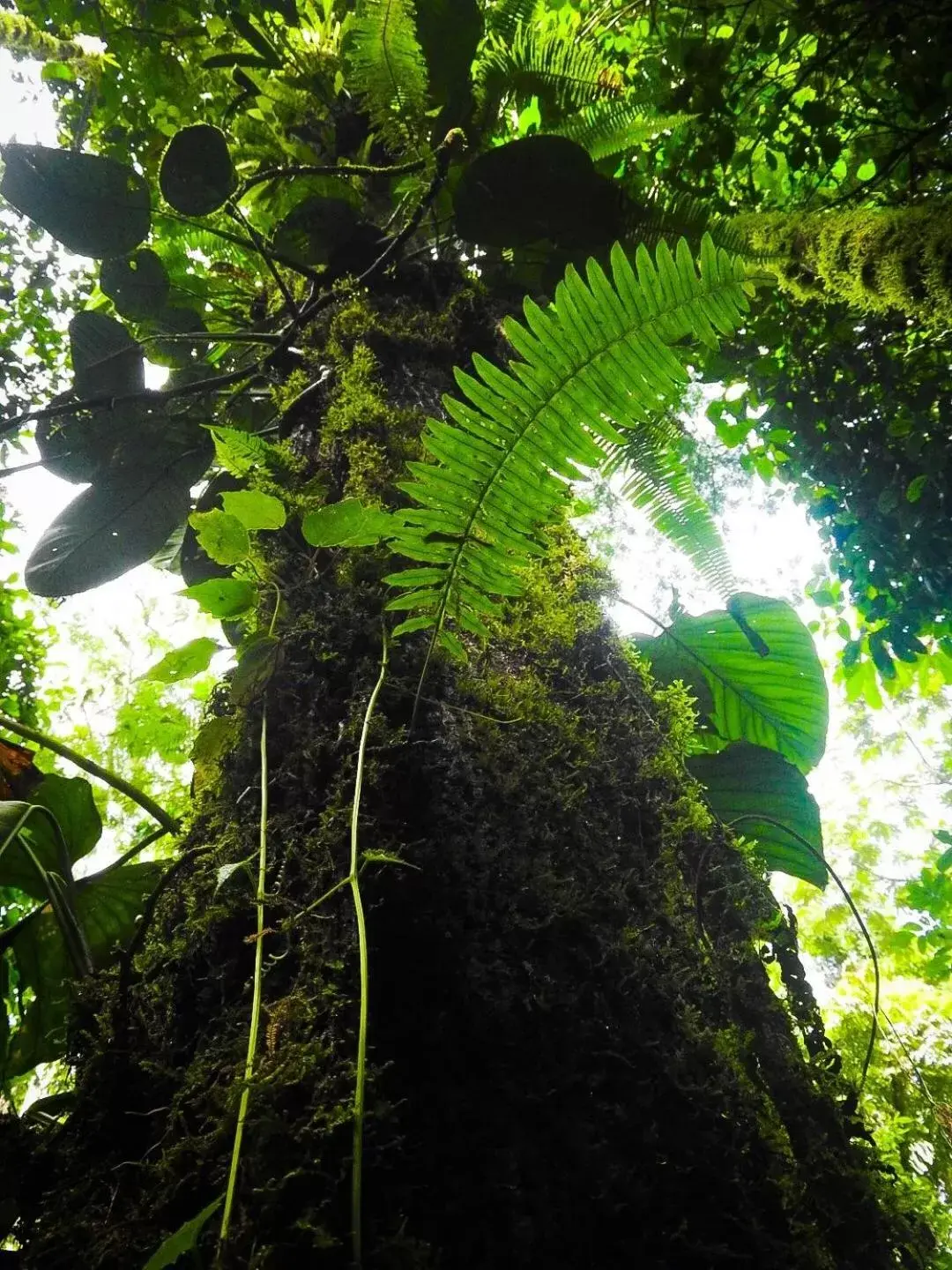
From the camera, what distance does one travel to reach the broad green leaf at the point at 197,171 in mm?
1491

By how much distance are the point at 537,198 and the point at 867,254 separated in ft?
2.21

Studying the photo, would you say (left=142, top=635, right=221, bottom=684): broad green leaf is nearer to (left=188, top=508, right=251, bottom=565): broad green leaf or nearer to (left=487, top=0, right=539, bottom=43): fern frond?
(left=188, top=508, right=251, bottom=565): broad green leaf

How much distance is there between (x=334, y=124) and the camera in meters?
2.08

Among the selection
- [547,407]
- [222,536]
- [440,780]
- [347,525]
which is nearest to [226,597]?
Result: [222,536]

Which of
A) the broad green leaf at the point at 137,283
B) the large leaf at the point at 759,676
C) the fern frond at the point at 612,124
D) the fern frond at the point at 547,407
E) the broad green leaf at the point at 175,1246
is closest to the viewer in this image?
the broad green leaf at the point at 175,1246

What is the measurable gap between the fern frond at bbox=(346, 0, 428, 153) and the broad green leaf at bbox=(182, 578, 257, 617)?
1.24 meters

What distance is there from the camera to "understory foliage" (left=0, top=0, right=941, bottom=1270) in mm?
661

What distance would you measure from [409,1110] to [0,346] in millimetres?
2564

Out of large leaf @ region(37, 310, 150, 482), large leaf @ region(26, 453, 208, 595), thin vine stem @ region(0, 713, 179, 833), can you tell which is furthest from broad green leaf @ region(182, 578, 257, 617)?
large leaf @ region(37, 310, 150, 482)

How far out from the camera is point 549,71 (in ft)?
5.46

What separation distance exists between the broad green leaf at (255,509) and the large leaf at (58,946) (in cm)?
71

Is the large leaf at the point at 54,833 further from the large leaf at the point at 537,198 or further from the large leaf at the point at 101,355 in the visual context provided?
the large leaf at the point at 537,198

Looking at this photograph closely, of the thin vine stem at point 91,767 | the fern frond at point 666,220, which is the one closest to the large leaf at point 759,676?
the fern frond at point 666,220

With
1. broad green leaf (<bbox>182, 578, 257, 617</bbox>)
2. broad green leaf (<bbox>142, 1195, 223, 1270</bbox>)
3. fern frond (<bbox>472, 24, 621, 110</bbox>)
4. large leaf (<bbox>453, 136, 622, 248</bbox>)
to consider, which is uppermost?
fern frond (<bbox>472, 24, 621, 110</bbox>)
